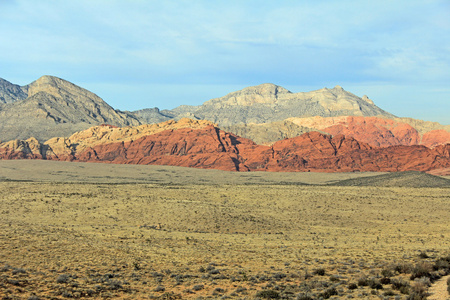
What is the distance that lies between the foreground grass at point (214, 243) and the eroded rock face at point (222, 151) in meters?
74.0

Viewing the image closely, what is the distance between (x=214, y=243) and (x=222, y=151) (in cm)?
11941

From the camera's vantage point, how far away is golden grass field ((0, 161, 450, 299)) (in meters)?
19.8

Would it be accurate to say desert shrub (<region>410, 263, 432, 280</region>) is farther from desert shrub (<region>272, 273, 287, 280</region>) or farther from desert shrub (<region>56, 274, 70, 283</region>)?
desert shrub (<region>56, 274, 70, 283</region>)

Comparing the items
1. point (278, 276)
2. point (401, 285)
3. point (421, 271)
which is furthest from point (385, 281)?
point (278, 276)

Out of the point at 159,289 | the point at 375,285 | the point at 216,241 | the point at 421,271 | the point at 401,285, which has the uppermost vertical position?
the point at 421,271

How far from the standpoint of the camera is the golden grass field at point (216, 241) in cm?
1977

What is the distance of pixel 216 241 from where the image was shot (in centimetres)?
A: 3425

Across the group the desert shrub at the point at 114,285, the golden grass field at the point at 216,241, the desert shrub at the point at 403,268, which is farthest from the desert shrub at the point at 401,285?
the desert shrub at the point at 114,285

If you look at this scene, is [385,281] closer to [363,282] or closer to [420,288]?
[363,282]

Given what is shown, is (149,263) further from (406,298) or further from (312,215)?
(312,215)

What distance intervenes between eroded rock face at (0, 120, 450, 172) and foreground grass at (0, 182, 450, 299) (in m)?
74.0

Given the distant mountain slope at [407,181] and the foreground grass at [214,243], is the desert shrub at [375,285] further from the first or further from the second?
the distant mountain slope at [407,181]

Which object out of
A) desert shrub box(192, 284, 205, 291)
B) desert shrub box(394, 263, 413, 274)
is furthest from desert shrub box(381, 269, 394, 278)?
desert shrub box(192, 284, 205, 291)

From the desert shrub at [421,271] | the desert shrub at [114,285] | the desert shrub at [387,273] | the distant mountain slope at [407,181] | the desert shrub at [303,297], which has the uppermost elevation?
the distant mountain slope at [407,181]
